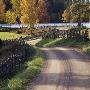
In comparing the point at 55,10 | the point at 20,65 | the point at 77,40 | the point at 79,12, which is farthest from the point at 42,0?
the point at 20,65

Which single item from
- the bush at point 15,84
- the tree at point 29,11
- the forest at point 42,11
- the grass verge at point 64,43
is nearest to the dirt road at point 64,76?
the bush at point 15,84

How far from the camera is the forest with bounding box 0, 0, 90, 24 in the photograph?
67688mm

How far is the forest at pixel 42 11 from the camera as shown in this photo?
67688mm

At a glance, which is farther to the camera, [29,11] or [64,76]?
[29,11]

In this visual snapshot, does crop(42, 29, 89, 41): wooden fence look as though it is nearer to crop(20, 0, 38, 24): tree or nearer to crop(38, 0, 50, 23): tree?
crop(20, 0, 38, 24): tree

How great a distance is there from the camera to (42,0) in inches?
4328

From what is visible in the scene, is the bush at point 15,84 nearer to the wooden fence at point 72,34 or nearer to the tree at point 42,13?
the wooden fence at point 72,34

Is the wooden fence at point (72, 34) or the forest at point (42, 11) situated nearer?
the wooden fence at point (72, 34)

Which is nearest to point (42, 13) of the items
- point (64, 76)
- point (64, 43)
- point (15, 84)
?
point (64, 43)

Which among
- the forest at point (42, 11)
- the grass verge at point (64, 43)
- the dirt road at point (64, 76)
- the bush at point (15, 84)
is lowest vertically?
the grass verge at point (64, 43)

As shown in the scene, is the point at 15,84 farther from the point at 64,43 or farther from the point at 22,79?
the point at 64,43

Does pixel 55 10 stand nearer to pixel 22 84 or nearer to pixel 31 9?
pixel 31 9

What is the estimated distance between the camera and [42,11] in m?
110

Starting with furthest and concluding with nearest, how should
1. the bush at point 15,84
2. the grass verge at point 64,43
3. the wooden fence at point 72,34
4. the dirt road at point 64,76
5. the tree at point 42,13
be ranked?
the tree at point 42,13, the wooden fence at point 72,34, the grass verge at point 64,43, the dirt road at point 64,76, the bush at point 15,84
